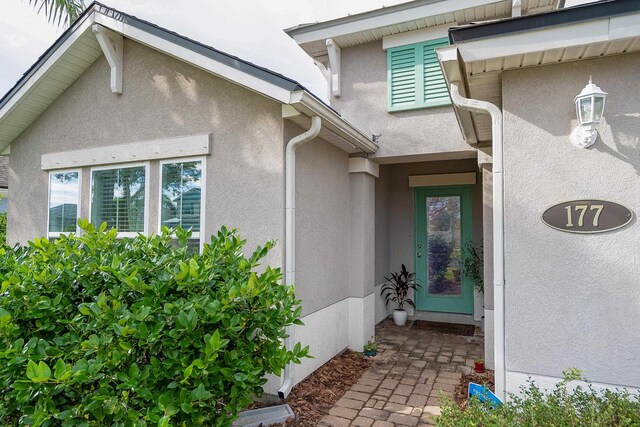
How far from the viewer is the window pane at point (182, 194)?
6378mm

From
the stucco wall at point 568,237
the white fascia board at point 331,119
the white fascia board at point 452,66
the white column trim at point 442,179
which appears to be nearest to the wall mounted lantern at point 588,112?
the stucco wall at point 568,237

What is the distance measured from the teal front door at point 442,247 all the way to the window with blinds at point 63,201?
824cm

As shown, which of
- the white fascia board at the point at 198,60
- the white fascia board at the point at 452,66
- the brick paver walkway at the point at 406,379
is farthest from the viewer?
the white fascia board at the point at 198,60

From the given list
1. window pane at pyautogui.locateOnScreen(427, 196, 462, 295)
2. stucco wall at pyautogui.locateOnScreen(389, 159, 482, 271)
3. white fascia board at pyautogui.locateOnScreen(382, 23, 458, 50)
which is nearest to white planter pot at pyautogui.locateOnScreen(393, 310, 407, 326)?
window pane at pyautogui.locateOnScreen(427, 196, 462, 295)

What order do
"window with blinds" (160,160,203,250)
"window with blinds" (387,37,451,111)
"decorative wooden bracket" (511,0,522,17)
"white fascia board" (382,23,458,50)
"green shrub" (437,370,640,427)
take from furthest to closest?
1. "white fascia board" (382,23,458,50)
2. "window with blinds" (387,37,451,111)
3. "decorative wooden bracket" (511,0,522,17)
4. "window with blinds" (160,160,203,250)
5. "green shrub" (437,370,640,427)

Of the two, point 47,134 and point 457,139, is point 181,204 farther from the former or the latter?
point 457,139

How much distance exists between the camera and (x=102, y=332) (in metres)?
3.48

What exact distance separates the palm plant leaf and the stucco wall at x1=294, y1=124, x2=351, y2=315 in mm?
9025

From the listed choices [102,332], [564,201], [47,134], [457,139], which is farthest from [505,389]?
[47,134]

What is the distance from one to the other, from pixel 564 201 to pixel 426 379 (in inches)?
150

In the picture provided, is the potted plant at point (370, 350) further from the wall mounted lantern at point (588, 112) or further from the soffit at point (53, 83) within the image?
the soffit at point (53, 83)

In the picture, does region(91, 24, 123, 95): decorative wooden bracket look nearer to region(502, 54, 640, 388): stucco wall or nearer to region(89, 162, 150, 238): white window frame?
region(89, 162, 150, 238): white window frame

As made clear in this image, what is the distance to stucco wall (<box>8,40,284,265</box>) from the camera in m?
5.83

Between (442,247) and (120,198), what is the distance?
790cm
